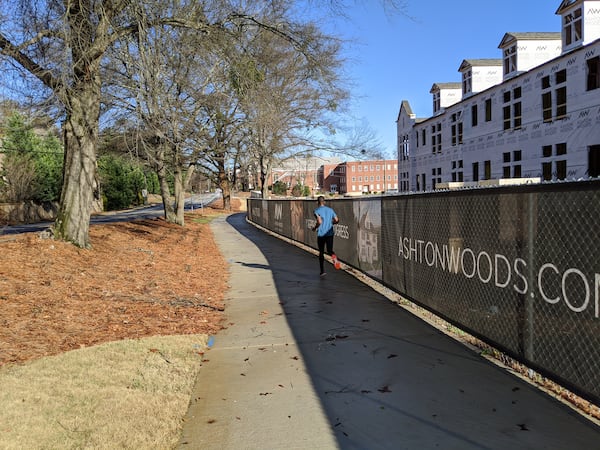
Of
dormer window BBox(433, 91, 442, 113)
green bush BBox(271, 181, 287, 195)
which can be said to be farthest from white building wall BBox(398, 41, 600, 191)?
green bush BBox(271, 181, 287, 195)

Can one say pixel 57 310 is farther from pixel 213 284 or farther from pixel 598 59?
pixel 598 59

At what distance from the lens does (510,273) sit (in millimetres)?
4383

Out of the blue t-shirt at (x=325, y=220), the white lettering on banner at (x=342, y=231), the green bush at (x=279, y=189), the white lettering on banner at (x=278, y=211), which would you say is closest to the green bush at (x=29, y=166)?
the white lettering on banner at (x=278, y=211)

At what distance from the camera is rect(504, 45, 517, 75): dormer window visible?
26.5 meters

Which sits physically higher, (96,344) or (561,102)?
(561,102)

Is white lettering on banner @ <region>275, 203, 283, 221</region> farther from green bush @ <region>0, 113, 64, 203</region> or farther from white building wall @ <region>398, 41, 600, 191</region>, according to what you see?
green bush @ <region>0, 113, 64, 203</region>

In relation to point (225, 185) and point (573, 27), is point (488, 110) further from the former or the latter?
point (225, 185)

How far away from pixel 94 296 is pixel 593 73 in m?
20.7

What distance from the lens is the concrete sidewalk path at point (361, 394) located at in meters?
3.49

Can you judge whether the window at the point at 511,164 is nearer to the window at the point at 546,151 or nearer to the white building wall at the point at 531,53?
the window at the point at 546,151

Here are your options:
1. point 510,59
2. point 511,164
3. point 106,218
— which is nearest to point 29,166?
point 106,218

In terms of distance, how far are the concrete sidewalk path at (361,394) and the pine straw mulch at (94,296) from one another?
111 cm

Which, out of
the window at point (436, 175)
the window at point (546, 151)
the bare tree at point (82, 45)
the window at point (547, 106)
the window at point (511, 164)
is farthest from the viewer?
the window at point (436, 175)

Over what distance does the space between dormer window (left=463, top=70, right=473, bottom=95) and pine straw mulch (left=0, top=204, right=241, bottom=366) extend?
25.0 metres
